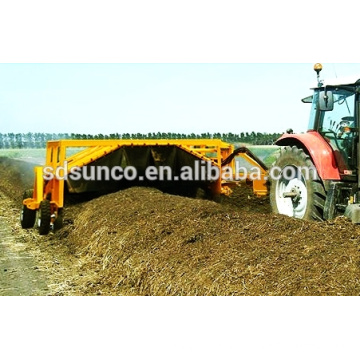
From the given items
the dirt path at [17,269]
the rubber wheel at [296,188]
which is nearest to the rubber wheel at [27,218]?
the dirt path at [17,269]

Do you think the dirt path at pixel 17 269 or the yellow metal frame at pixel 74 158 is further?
the yellow metal frame at pixel 74 158

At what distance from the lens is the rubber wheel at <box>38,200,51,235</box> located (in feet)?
31.2

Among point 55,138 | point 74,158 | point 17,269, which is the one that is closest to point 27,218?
point 74,158

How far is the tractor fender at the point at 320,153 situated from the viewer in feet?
23.8

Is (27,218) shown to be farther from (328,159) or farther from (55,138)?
(55,138)

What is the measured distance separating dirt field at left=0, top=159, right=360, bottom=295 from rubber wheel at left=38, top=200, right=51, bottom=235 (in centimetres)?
17

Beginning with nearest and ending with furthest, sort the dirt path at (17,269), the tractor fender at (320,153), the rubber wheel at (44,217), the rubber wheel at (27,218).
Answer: the dirt path at (17,269)
the tractor fender at (320,153)
the rubber wheel at (44,217)
the rubber wheel at (27,218)

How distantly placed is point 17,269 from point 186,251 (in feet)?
8.68

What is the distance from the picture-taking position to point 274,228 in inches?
252

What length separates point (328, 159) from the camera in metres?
7.34

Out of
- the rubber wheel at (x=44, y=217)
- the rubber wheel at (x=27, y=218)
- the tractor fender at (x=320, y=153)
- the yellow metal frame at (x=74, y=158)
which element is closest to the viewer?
the tractor fender at (x=320, y=153)
